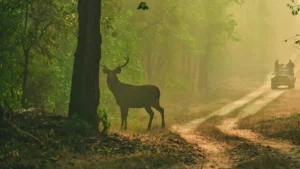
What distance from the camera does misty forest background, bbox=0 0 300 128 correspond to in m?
16.7

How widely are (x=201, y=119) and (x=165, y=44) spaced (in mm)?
15246

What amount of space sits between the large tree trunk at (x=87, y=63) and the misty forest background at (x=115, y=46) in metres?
2.03

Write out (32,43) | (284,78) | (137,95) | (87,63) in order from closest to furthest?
(87,63) → (32,43) → (137,95) → (284,78)

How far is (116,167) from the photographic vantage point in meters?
11.1

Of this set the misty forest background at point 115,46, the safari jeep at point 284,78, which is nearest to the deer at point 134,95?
the misty forest background at point 115,46

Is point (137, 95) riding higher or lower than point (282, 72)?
lower

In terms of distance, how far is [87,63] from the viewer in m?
14.1

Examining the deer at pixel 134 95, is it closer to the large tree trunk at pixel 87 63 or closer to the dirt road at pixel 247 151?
the dirt road at pixel 247 151

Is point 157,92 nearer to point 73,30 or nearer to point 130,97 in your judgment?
point 130,97

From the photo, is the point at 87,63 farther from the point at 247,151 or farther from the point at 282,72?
the point at 282,72

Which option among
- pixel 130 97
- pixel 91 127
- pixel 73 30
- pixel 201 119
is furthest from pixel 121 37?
pixel 91 127

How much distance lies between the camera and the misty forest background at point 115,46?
16.7 m

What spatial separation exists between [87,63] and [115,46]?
1501cm

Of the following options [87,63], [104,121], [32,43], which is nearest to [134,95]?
[32,43]
